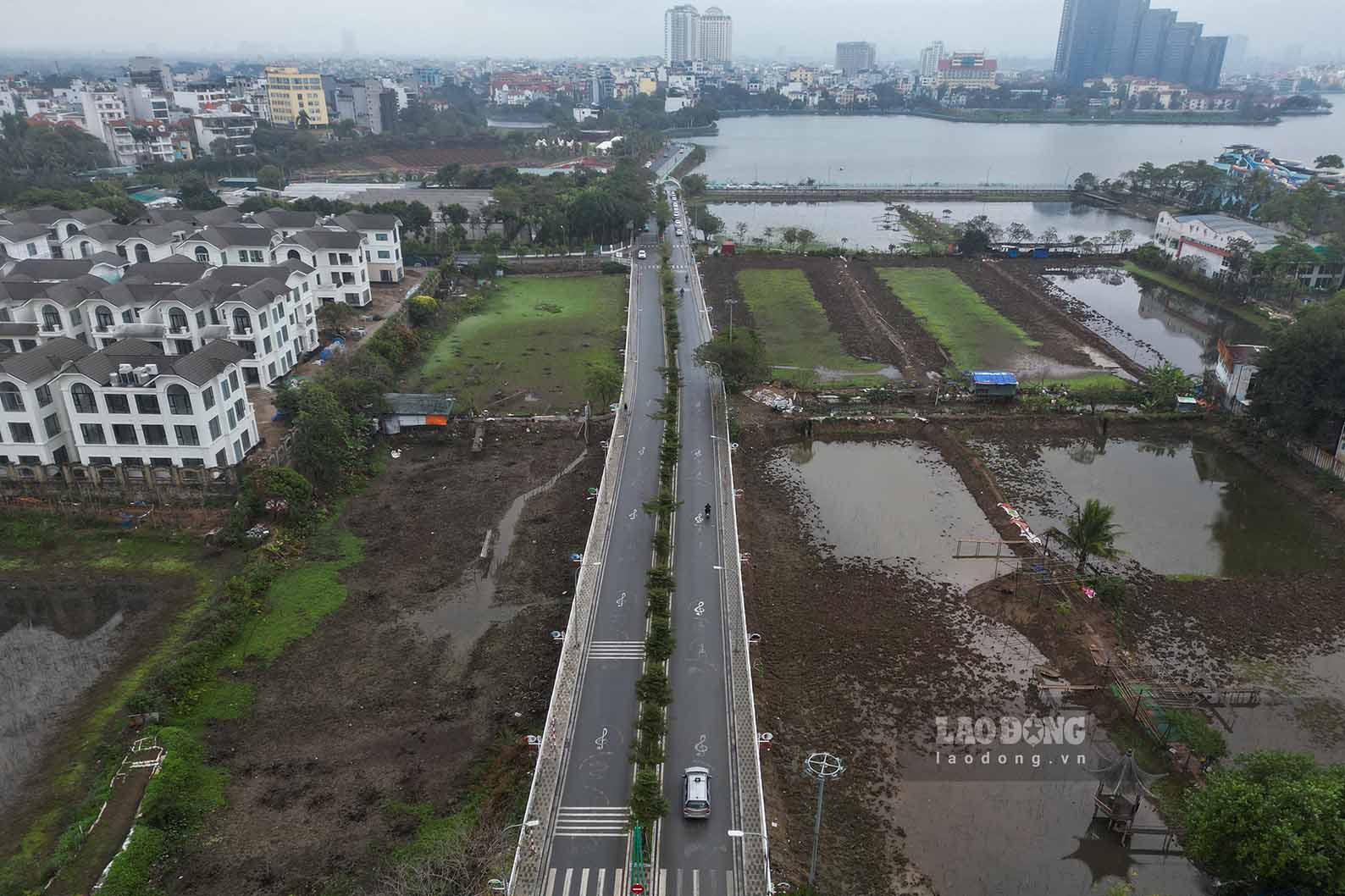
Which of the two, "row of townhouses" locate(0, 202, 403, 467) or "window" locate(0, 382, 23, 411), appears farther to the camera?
"row of townhouses" locate(0, 202, 403, 467)

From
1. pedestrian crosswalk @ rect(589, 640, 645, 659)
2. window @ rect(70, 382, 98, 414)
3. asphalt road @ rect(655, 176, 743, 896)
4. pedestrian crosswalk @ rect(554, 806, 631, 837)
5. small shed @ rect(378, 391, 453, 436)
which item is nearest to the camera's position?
asphalt road @ rect(655, 176, 743, 896)

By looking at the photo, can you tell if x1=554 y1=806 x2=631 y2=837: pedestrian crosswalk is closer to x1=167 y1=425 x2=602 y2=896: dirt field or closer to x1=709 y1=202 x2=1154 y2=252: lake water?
x1=167 y1=425 x2=602 y2=896: dirt field

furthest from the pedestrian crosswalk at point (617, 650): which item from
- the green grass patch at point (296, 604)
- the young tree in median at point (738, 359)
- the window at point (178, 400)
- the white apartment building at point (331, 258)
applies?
the white apartment building at point (331, 258)

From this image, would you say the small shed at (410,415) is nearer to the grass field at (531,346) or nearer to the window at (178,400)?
the grass field at (531,346)

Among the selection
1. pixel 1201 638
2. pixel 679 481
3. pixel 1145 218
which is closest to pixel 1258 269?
pixel 1145 218

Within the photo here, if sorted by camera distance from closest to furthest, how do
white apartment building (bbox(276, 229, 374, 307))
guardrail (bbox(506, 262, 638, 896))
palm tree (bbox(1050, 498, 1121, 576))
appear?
guardrail (bbox(506, 262, 638, 896)), palm tree (bbox(1050, 498, 1121, 576)), white apartment building (bbox(276, 229, 374, 307))

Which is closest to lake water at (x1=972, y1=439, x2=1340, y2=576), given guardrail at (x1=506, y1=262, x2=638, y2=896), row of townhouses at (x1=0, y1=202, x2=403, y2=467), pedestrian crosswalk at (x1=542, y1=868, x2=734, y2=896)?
guardrail at (x1=506, y1=262, x2=638, y2=896)
